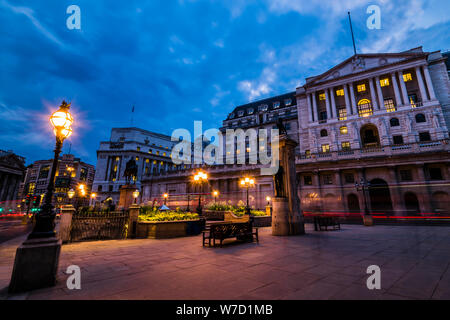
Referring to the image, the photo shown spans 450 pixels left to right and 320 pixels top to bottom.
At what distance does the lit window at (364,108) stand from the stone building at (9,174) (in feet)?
309

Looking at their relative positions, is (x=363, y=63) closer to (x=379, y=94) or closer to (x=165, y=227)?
(x=379, y=94)

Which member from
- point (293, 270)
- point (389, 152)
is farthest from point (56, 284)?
point (389, 152)

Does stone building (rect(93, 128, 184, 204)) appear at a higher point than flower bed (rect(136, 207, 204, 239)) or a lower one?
higher

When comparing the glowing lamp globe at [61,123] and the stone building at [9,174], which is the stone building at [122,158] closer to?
the stone building at [9,174]

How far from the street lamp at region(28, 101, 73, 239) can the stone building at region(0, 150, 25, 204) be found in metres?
80.3

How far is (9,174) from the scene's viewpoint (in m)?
61.0

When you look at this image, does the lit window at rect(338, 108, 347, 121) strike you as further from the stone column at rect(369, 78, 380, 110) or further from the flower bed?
the flower bed

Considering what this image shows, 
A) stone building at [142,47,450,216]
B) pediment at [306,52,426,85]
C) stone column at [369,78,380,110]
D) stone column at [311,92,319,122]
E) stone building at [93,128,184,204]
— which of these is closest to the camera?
stone building at [142,47,450,216]

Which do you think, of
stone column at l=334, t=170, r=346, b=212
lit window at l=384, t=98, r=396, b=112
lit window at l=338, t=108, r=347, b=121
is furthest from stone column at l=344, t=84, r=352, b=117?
stone column at l=334, t=170, r=346, b=212

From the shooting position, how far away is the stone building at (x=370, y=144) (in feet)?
83.7

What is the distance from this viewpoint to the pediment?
110 feet

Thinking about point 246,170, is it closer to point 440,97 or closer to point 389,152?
point 389,152
